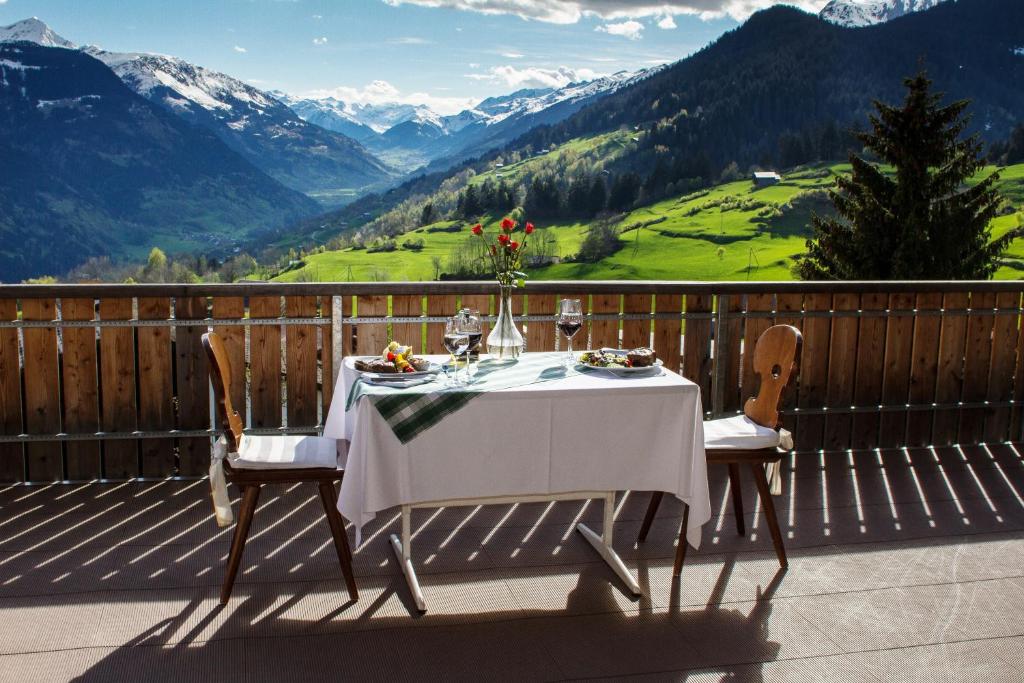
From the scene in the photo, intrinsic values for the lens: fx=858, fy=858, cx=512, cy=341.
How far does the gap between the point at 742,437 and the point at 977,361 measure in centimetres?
308

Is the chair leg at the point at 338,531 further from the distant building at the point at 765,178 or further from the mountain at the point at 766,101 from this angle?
the distant building at the point at 765,178

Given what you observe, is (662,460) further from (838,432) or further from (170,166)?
(170,166)

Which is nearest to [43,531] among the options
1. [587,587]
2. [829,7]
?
[587,587]

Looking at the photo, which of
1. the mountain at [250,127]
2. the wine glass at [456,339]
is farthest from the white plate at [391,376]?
the mountain at [250,127]

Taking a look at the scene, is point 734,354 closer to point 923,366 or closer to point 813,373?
point 813,373

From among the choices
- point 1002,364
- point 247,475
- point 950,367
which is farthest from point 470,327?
point 1002,364

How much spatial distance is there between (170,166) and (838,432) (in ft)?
473

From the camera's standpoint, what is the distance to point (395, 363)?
3.24 metres

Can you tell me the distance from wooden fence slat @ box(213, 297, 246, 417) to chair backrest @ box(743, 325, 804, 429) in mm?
2742

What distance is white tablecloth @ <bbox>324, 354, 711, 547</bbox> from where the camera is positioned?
3.04 meters

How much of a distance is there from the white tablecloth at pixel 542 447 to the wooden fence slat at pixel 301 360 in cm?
152

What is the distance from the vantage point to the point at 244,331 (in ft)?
15.6

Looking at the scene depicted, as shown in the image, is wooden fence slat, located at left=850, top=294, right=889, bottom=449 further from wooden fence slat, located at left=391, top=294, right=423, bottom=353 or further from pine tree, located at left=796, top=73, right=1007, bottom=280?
pine tree, located at left=796, top=73, right=1007, bottom=280

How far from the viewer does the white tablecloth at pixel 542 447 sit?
3041 millimetres
